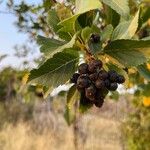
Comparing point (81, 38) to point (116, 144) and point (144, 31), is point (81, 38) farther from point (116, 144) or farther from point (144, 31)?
point (116, 144)

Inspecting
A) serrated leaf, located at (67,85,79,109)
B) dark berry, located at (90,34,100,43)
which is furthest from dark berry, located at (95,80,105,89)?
serrated leaf, located at (67,85,79,109)

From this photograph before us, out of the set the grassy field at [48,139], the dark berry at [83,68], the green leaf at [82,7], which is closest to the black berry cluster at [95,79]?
the dark berry at [83,68]

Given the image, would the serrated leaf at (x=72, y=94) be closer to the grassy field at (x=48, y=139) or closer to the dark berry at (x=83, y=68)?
the dark berry at (x=83, y=68)

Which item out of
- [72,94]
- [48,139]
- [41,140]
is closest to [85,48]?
[72,94]

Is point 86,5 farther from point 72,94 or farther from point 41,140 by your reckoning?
point 41,140

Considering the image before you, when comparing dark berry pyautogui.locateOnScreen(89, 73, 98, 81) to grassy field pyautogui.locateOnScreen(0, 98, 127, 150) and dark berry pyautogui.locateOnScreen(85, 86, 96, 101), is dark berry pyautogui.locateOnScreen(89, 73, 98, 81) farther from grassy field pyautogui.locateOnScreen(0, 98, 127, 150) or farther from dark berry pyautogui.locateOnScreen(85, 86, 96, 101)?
grassy field pyautogui.locateOnScreen(0, 98, 127, 150)
